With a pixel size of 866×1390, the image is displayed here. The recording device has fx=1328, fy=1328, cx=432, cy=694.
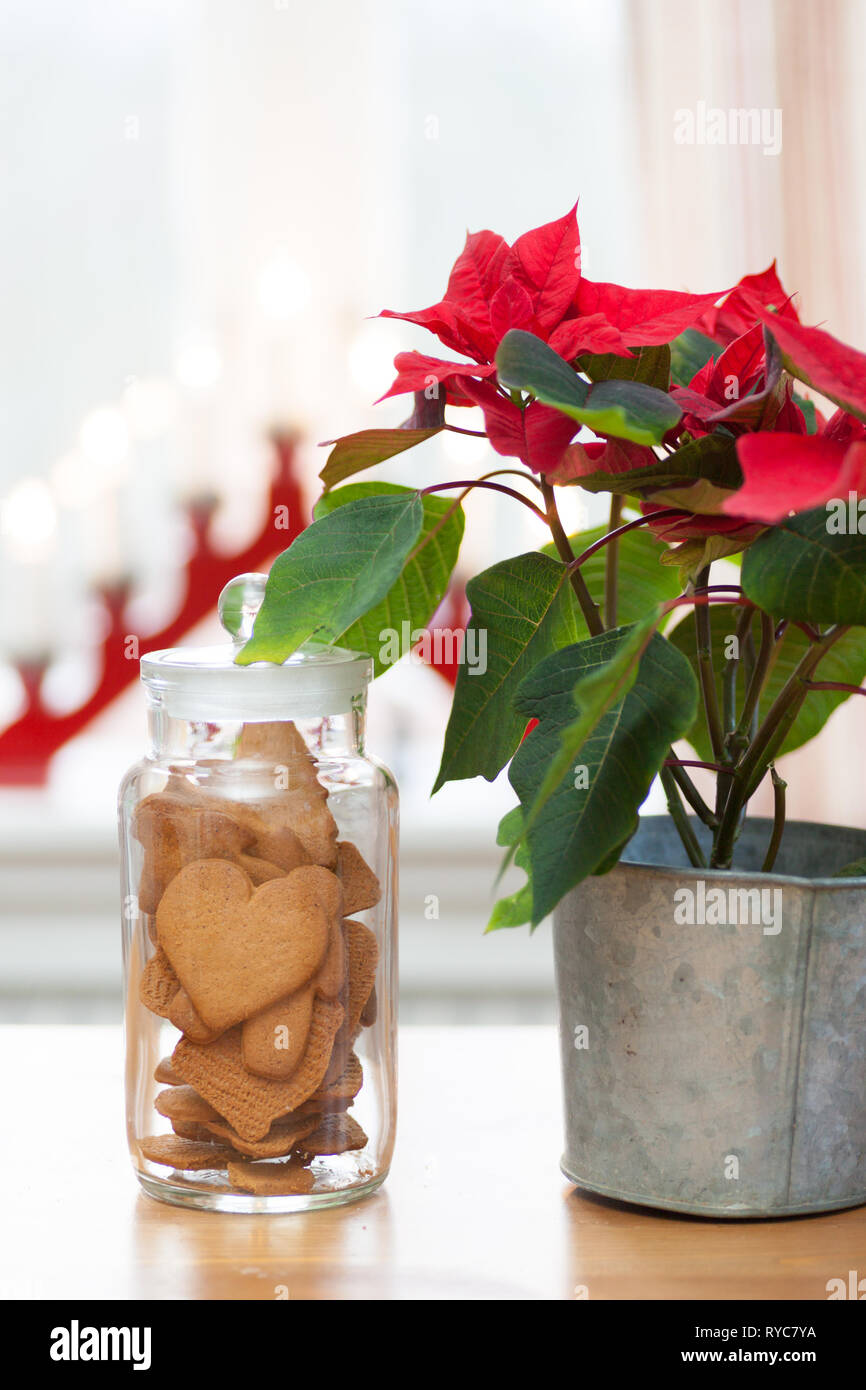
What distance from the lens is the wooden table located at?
1.64 ft

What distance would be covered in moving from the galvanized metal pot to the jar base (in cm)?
11

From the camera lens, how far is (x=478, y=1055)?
2.67 feet

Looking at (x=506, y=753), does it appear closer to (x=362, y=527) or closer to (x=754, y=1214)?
(x=362, y=527)

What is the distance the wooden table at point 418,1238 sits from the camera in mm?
499

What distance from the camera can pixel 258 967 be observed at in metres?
0.54

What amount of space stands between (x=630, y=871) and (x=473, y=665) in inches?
4.3

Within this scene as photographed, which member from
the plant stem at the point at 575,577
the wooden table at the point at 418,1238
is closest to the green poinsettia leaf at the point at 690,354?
the plant stem at the point at 575,577

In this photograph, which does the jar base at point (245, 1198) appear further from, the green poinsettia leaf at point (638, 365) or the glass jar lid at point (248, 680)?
the green poinsettia leaf at point (638, 365)

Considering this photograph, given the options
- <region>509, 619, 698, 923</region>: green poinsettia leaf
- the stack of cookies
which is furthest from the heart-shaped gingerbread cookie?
<region>509, 619, 698, 923</region>: green poinsettia leaf

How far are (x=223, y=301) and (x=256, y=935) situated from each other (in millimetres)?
1575

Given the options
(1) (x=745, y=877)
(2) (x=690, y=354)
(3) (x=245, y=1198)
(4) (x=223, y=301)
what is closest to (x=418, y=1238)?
(3) (x=245, y=1198)

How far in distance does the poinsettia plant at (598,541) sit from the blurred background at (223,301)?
1275 mm

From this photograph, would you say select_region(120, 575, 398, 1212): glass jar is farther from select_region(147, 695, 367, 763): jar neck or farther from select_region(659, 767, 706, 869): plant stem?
select_region(659, 767, 706, 869): plant stem

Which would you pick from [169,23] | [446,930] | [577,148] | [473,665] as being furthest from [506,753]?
[169,23]
